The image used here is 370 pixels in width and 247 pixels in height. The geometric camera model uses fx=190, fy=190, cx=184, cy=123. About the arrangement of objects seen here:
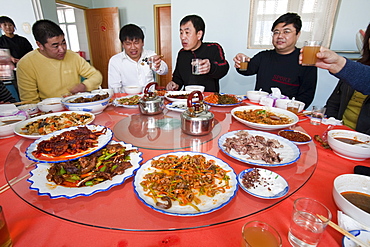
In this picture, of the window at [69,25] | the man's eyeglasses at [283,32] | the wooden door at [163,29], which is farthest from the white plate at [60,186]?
the window at [69,25]

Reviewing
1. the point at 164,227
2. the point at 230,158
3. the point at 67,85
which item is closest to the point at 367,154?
the point at 230,158

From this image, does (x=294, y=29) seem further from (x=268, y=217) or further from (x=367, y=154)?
(x=268, y=217)

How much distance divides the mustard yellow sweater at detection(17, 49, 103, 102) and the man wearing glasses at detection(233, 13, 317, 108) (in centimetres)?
252

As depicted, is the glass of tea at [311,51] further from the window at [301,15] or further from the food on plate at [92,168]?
the window at [301,15]

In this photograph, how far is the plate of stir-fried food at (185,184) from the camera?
30.5 inches

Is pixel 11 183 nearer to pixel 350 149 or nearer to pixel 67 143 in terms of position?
pixel 67 143

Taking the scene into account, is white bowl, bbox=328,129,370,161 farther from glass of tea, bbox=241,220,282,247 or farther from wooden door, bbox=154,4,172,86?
wooden door, bbox=154,4,172,86

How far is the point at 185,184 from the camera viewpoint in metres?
0.90

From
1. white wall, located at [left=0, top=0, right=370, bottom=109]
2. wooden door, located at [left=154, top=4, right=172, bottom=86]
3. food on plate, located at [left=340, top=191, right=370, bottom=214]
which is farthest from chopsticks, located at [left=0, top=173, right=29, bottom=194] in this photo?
wooden door, located at [left=154, top=4, right=172, bottom=86]

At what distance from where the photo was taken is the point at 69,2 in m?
6.71

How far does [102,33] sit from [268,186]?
8547 mm

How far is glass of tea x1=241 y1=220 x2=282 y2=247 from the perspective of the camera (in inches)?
25.5

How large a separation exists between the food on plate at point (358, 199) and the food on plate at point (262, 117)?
2.74 feet

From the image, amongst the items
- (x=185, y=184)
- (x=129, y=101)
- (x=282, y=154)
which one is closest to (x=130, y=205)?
(x=185, y=184)
